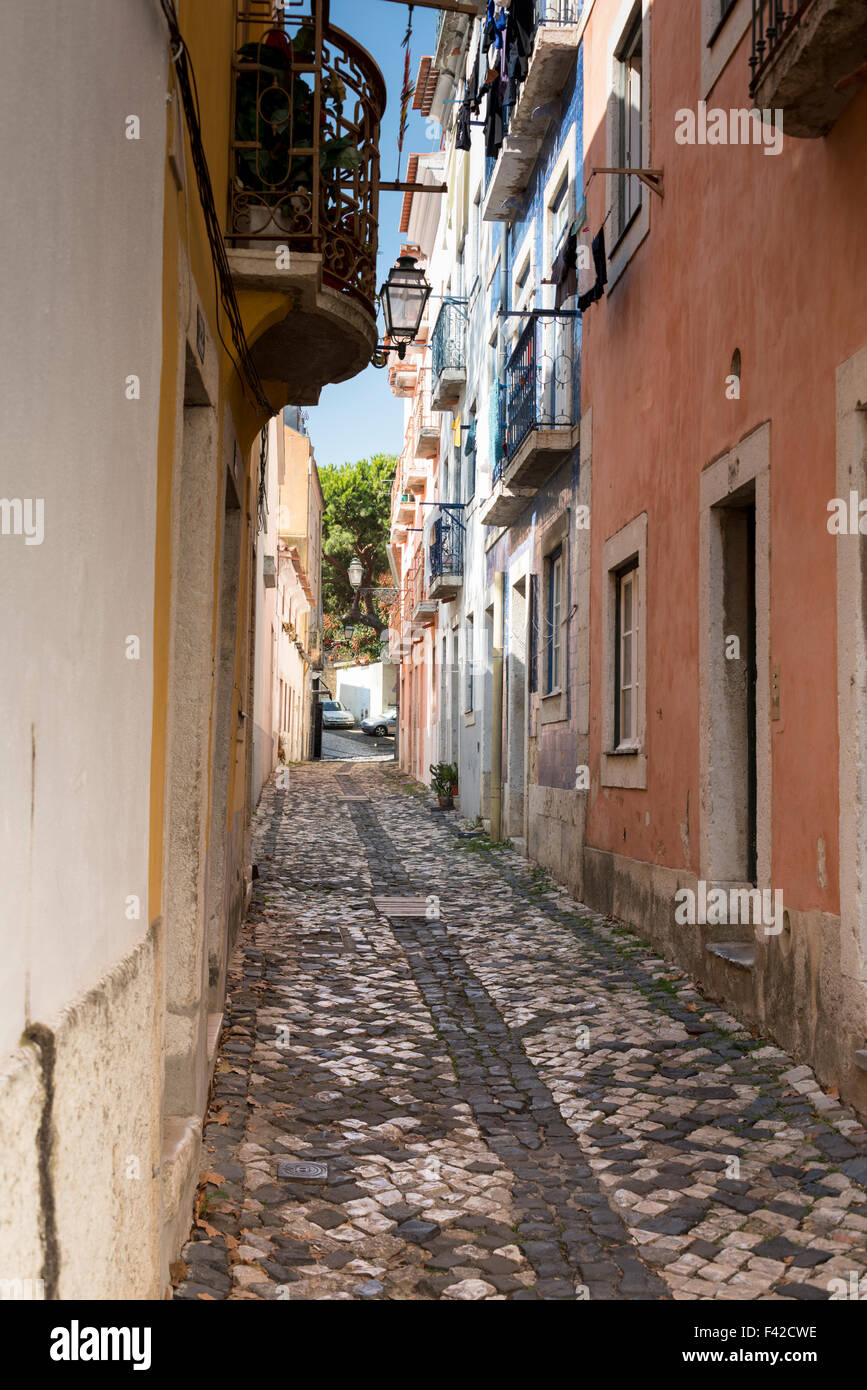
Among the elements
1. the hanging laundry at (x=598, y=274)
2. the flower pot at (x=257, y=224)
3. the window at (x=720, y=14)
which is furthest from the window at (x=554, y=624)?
the flower pot at (x=257, y=224)

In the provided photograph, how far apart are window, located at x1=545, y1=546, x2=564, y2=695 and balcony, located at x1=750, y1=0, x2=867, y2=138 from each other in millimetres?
7699

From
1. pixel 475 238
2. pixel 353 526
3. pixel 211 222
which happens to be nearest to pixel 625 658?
pixel 211 222

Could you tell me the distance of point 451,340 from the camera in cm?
2175

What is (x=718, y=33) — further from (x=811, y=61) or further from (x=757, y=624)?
(x=757, y=624)

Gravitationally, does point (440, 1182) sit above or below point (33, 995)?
below

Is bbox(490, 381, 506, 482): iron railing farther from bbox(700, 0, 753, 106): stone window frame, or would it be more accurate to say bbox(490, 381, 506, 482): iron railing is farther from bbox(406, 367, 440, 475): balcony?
bbox(406, 367, 440, 475): balcony

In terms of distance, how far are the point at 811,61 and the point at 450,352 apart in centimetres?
1745

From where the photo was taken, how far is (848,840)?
4938 millimetres

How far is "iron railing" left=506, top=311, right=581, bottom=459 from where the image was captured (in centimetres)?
1196

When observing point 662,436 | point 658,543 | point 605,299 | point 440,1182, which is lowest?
point 440,1182

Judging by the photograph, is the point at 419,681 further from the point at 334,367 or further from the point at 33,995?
the point at 33,995

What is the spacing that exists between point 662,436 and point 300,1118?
208 inches

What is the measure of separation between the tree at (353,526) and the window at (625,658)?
4176 cm
